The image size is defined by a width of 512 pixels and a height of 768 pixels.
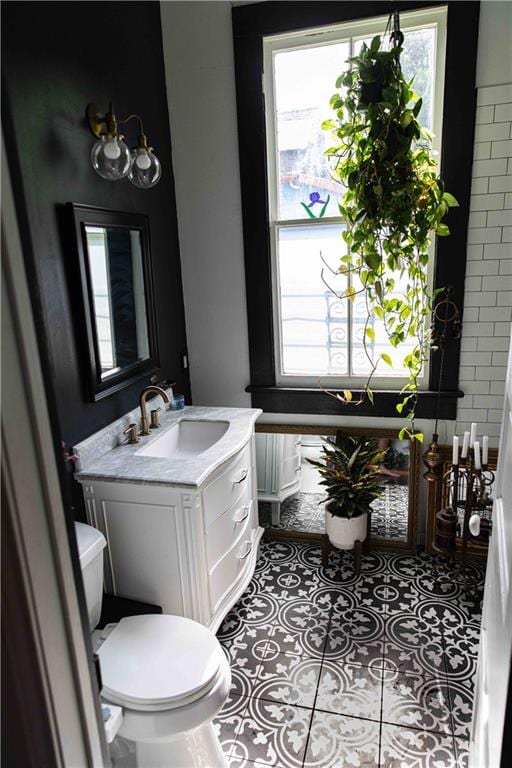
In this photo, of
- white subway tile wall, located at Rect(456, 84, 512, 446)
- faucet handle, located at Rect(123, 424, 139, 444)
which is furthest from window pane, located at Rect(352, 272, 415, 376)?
faucet handle, located at Rect(123, 424, 139, 444)

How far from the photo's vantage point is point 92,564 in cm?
169

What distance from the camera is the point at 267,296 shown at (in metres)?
2.79

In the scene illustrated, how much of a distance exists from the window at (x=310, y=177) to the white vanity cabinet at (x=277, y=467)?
0.20 meters

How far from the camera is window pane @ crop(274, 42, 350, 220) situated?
2521mm

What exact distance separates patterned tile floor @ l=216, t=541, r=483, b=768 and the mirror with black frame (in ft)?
0.62

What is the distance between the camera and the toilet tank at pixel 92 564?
5.40 ft

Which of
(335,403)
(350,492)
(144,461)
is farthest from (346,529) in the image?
(144,461)

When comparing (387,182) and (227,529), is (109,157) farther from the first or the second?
(227,529)

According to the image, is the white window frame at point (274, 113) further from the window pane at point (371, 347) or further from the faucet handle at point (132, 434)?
the faucet handle at point (132, 434)

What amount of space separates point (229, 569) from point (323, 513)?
90 cm

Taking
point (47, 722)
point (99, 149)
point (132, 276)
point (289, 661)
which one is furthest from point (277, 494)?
point (47, 722)

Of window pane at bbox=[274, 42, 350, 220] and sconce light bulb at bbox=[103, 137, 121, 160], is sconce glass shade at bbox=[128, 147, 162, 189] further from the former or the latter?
window pane at bbox=[274, 42, 350, 220]

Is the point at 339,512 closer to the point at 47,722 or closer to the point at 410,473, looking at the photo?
the point at 410,473

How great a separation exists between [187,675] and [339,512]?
4.41ft
